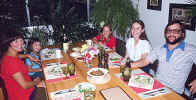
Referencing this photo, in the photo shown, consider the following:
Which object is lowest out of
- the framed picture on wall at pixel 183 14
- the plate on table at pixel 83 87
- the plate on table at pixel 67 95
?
the plate on table at pixel 67 95

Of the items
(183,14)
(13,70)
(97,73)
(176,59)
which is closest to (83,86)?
(97,73)

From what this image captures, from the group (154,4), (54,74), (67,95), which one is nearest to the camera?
(67,95)

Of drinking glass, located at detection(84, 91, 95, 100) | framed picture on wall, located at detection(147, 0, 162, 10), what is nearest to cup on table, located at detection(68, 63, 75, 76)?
drinking glass, located at detection(84, 91, 95, 100)

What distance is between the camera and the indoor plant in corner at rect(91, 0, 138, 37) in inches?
153

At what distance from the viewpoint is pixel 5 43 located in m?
1.71

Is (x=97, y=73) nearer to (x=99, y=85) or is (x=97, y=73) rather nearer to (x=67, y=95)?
(x=99, y=85)

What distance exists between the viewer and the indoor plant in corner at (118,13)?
12.8 ft

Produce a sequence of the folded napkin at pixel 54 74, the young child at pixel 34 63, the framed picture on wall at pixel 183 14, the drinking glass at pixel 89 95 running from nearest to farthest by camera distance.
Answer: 1. the drinking glass at pixel 89 95
2. the folded napkin at pixel 54 74
3. the young child at pixel 34 63
4. the framed picture on wall at pixel 183 14

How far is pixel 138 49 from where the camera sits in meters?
2.47

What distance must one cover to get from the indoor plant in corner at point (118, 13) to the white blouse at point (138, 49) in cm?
143

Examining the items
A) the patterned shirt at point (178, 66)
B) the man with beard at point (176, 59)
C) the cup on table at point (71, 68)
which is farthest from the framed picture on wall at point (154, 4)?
the cup on table at point (71, 68)

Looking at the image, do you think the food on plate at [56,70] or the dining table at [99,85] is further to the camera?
the food on plate at [56,70]

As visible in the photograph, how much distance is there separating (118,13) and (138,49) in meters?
1.65

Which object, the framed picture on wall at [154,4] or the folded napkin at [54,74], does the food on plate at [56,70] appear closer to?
the folded napkin at [54,74]
